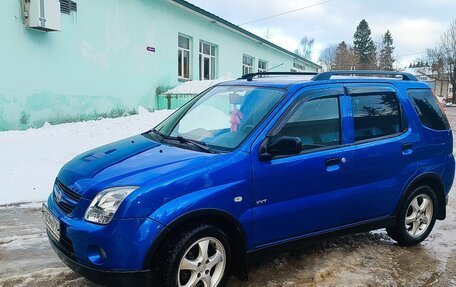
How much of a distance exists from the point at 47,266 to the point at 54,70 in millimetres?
8669

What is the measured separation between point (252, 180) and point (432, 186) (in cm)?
265

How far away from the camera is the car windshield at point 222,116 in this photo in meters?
3.79

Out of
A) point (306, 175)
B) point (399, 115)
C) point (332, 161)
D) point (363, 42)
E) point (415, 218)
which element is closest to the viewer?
point (306, 175)

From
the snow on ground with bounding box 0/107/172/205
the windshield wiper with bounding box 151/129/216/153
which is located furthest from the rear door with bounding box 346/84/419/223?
the snow on ground with bounding box 0/107/172/205

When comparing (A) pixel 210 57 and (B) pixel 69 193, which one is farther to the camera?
(A) pixel 210 57

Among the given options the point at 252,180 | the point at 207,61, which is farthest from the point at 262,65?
the point at 252,180

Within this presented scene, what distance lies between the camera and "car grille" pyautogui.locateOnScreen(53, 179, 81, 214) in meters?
3.27

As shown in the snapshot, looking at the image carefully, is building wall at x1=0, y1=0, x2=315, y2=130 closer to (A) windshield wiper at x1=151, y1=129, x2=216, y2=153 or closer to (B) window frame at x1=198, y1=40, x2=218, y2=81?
(B) window frame at x1=198, y1=40, x2=218, y2=81

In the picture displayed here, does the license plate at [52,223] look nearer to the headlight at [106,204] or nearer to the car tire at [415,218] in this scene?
the headlight at [106,204]

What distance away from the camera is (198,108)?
462cm

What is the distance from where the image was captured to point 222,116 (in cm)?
412

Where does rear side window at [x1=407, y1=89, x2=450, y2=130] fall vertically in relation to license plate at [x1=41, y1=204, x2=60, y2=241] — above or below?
above

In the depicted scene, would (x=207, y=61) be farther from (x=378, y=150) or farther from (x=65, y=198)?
(x=65, y=198)

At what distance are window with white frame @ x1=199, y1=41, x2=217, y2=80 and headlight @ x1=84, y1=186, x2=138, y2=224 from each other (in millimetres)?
17957
